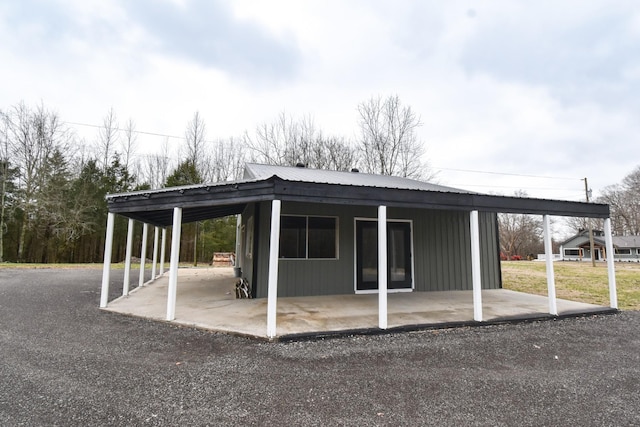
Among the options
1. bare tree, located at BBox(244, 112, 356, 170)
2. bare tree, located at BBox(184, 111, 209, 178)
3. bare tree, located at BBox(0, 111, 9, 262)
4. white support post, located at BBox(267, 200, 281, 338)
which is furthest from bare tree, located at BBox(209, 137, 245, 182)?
white support post, located at BBox(267, 200, 281, 338)

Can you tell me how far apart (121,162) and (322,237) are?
712 inches

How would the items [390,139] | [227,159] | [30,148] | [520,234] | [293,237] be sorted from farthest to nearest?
[520,234] < [227,159] < [390,139] < [30,148] < [293,237]

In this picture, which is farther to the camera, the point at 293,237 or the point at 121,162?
the point at 121,162

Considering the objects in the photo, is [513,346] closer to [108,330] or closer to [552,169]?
[108,330]

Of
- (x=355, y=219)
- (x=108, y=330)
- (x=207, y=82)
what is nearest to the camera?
(x=108, y=330)

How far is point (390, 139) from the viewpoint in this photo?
18.7m

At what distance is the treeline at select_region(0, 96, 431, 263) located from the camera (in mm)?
16203

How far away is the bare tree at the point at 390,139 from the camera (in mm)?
18531

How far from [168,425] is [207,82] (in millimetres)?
14667

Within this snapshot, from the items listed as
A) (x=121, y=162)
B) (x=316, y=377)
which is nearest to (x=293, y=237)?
(x=316, y=377)

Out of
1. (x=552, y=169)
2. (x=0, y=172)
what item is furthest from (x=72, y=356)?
(x=552, y=169)

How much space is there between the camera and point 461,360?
3289 mm

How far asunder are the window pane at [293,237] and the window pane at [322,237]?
166mm

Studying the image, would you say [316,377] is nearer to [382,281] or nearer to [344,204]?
[382,281]
